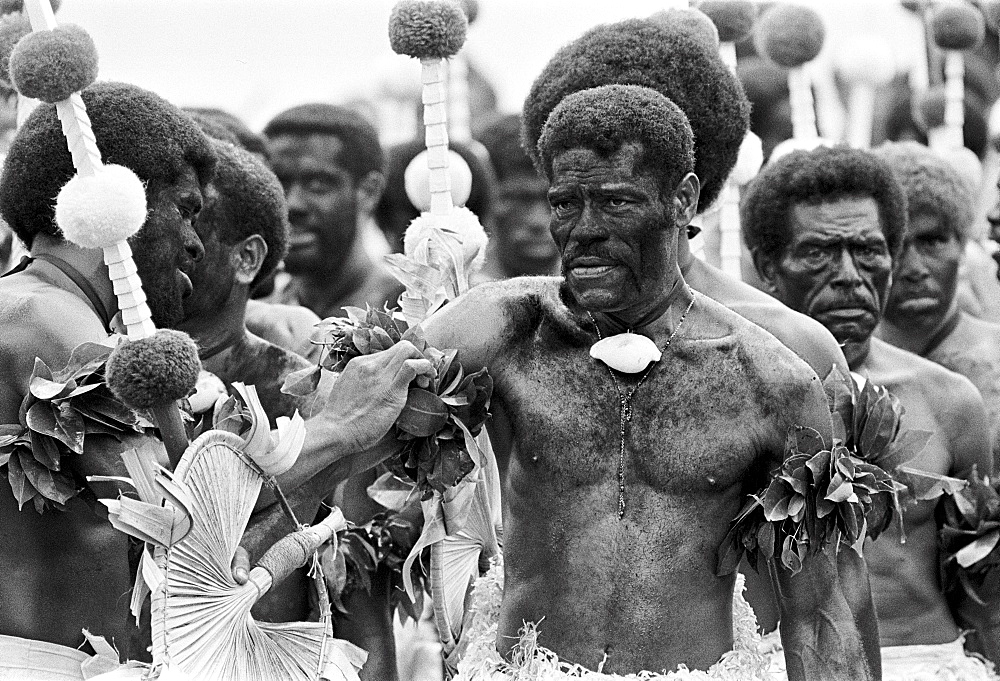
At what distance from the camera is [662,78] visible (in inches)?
192

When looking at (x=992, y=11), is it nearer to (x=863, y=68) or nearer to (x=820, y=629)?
(x=863, y=68)

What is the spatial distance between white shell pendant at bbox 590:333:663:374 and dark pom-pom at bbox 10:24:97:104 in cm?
138

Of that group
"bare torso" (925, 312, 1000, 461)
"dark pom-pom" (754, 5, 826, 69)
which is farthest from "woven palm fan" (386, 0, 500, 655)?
"bare torso" (925, 312, 1000, 461)

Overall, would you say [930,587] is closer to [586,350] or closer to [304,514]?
[586,350]

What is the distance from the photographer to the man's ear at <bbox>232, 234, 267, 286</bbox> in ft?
20.2

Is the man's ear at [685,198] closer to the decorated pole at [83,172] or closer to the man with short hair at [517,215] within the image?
the decorated pole at [83,172]

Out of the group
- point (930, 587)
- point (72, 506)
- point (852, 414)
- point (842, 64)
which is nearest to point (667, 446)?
point (852, 414)

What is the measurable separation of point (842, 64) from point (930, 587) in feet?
9.81

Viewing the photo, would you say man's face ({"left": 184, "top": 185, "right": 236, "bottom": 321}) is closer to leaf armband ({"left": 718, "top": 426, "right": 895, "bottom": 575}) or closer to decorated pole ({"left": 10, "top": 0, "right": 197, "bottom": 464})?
decorated pole ({"left": 10, "top": 0, "right": 197, "bottom": 464})

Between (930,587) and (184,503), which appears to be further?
(930,587)

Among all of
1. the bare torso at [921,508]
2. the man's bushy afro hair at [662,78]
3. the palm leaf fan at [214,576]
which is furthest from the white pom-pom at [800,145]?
the palm leaf fan at [214,576]

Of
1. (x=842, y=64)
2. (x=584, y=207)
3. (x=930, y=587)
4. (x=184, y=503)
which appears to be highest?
(x=584, y=207)

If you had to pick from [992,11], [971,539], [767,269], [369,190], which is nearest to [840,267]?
[767,269]

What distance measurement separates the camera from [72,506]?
4.65 meters
